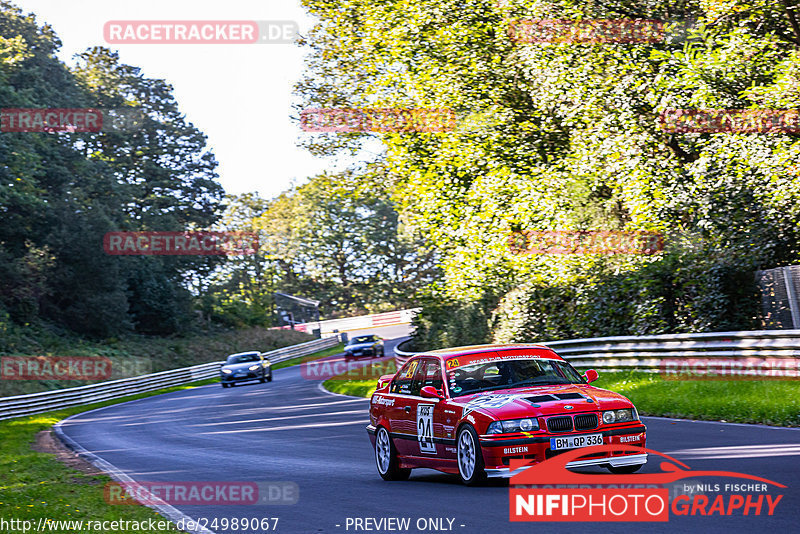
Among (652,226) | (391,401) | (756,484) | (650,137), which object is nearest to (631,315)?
(652,226)

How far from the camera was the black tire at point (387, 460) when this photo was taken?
418 inches

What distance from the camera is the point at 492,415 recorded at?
8.68 metres

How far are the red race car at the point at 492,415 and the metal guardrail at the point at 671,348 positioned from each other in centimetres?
A: 683

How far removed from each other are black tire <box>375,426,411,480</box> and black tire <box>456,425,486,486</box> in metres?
1.39

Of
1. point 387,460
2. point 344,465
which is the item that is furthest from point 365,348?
point 387,460

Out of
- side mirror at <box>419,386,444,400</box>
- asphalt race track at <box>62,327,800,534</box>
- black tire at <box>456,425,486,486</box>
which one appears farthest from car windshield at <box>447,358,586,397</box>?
asphalt race track at <box>62,327,800,534</box>

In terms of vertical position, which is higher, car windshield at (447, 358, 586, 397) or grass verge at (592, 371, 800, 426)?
car windshield at (447, 358, 586, 397)

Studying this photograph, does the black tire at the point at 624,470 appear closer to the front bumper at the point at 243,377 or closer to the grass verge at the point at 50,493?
the grass verge at the point at 50,493

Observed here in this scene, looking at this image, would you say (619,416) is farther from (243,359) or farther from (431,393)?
(243,359)

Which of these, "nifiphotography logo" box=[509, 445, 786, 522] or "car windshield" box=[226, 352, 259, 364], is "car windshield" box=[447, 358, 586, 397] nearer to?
"nifiphotography logo" box=[509, 445, 786, 522]

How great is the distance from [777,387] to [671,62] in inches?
405

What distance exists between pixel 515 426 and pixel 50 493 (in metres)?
6.70

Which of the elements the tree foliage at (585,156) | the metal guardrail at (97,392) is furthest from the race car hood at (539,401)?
the metal guardrail at (97,392)

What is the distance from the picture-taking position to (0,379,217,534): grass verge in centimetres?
967
